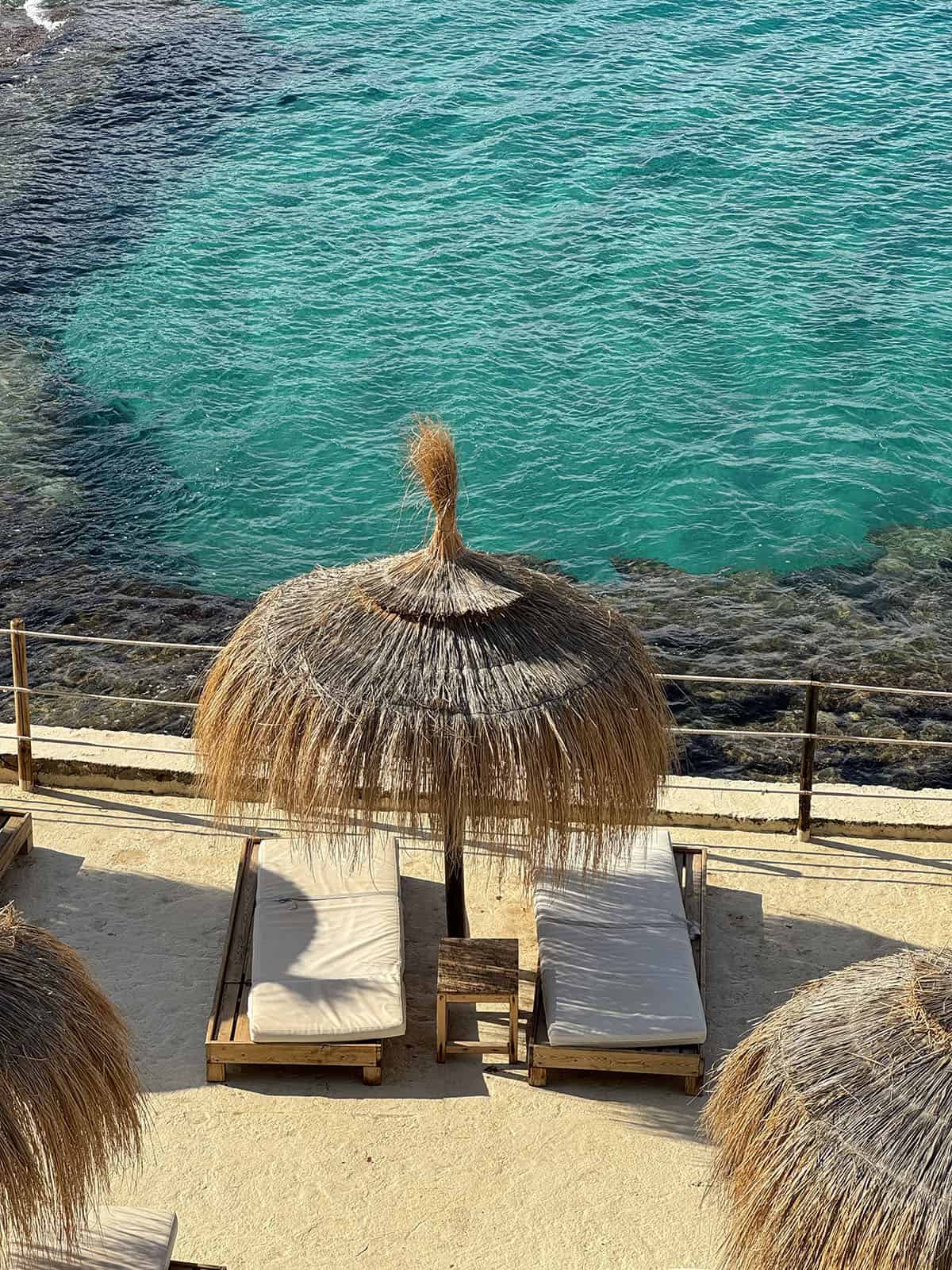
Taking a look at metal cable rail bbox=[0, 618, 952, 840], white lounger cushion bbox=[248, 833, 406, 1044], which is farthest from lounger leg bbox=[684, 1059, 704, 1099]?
metal cable rail bbox=[0, 618, 952, 840]

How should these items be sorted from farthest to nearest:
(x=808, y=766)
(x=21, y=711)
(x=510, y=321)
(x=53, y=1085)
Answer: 1. (x=510, y=321)
2. (x=21, y=711)
3. (x=808, y=766)
4. (x=53, y=1085)

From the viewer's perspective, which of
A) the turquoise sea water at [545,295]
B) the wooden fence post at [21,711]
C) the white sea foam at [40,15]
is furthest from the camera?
the white sea foam at [40,15]

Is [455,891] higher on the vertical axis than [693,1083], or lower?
higher

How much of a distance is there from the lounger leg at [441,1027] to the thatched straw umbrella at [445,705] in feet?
2.53

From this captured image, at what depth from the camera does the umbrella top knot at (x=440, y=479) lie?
24.4ft

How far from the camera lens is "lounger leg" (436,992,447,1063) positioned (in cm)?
771

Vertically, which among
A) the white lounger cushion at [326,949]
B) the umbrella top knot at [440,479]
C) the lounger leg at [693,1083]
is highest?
the umbrella top knot at [440,479]

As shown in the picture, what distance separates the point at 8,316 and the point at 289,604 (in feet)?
44.7

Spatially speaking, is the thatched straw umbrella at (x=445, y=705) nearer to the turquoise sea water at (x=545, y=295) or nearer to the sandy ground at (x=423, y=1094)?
the sandy ground at (x=423, y=1094)

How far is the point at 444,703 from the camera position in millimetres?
7211

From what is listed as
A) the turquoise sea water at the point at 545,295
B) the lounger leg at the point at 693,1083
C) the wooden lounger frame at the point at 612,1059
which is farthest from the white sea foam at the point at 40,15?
the lounger leg at the point at 693,1083

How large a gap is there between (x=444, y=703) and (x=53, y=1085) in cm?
271

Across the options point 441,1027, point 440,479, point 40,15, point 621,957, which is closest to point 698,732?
point 621,957

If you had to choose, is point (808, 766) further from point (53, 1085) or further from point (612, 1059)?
point (53, 1085)
